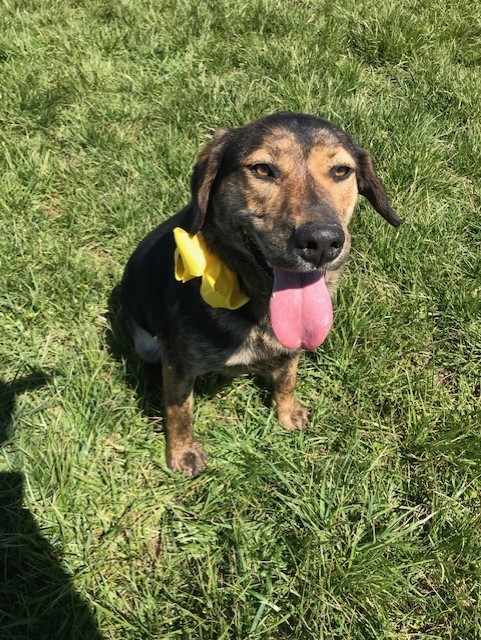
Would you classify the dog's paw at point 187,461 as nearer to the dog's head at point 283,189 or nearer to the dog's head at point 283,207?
the dog's head at point 283,207

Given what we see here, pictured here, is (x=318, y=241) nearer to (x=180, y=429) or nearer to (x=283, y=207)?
(x=283, y=207)

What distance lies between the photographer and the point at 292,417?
3102 millimetres

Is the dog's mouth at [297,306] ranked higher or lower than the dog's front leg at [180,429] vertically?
higher

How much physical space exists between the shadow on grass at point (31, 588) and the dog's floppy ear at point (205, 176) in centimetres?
169

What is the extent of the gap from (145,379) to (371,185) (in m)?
1.80

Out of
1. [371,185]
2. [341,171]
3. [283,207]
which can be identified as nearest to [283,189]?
[283,207]

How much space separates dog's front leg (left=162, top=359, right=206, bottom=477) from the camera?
9.00ft

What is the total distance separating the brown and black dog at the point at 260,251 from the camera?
218 centimetres

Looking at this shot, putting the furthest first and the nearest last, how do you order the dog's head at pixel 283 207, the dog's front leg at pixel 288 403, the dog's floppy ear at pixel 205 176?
the dog's front leg at pixel 288 403, the dog's floppy ear at pixel 205 176, the dog's head at pixel 283 207

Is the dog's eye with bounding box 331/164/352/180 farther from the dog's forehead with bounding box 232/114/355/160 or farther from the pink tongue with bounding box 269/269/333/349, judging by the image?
the pink tongue with bounding box 269/269/333/349

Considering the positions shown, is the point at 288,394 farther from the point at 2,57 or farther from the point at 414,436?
the point at 2,57

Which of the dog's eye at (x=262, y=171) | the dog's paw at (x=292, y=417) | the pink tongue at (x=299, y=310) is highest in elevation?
the dog's eye at (x=262, y=171)

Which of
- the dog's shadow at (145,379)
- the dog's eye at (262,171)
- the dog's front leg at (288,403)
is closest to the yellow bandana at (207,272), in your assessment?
the dog's eye at (262,171)

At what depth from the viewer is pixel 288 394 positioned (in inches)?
119
